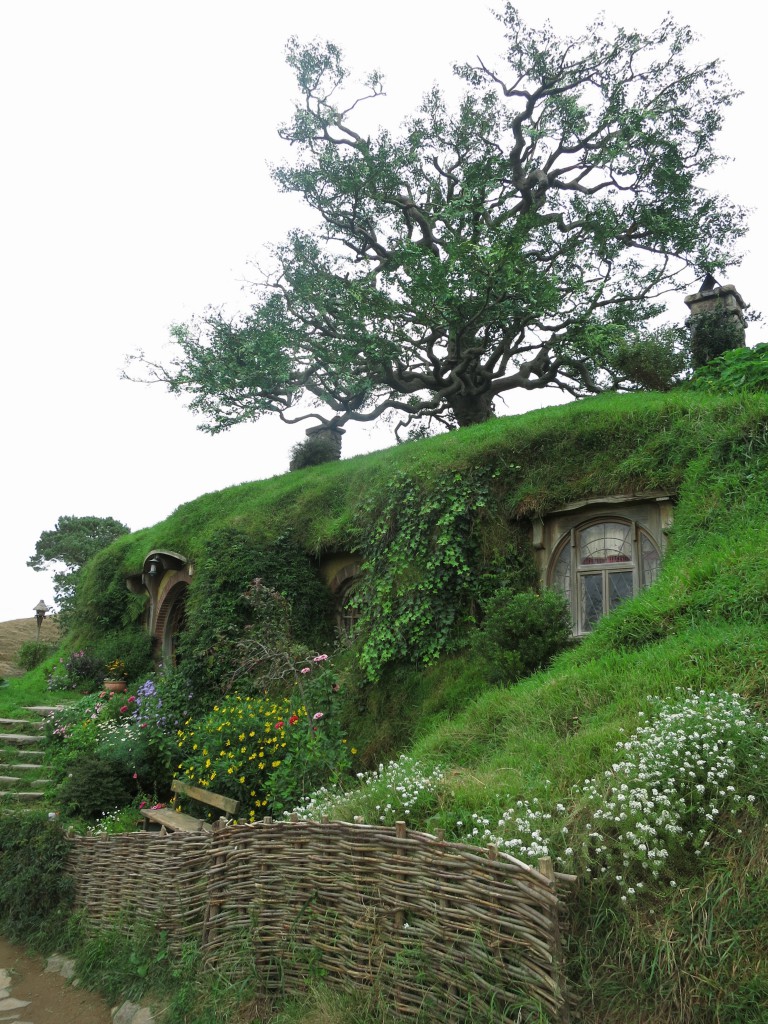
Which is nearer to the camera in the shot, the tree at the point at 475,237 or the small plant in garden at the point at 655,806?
the small plant in garden at the point at 655,806

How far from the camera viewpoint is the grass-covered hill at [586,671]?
13.6 ft

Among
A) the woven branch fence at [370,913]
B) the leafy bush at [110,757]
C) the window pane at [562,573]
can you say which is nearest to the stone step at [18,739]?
the leafy bush at [110,757]

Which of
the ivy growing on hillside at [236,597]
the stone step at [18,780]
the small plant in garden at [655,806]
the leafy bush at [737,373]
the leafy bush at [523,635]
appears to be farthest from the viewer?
the ivy growing on hillside at [236,597]

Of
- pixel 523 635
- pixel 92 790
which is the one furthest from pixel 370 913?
pixel 92 790

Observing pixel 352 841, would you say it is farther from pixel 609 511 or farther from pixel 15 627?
pixel 15 627

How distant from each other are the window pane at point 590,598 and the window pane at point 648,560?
1.77ft

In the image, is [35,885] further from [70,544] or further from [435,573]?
[70,544]

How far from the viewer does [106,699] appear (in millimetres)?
14906

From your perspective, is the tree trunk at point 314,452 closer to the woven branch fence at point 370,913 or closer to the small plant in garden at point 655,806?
the woven branch fence at point 370,913

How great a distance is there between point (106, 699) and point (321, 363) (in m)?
8.56

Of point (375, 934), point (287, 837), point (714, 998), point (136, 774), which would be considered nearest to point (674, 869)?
point (714, 998)

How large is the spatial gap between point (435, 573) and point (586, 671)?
3.55 meters

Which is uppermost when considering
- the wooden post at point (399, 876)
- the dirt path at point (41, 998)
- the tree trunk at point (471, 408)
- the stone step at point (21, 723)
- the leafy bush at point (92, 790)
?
the tree trunk at point (471, 408)

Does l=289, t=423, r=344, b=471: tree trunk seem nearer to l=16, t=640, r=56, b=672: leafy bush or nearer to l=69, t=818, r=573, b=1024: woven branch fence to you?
l=16, t=640, r=56, b=672: leafy bush
